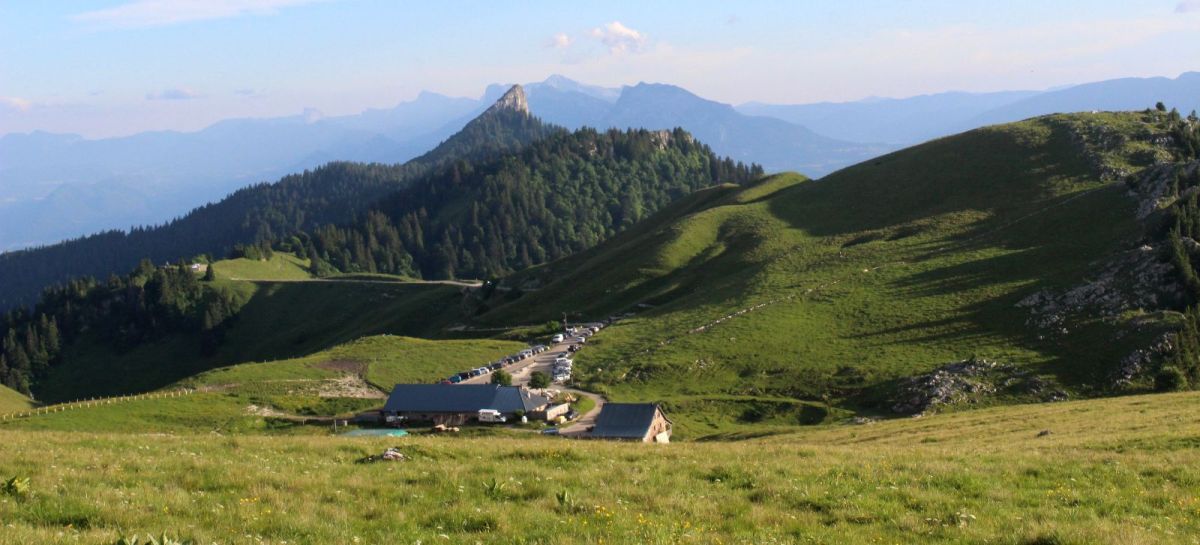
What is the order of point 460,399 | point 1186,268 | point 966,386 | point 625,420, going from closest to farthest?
point 625,420
point 966,386
point 460,399
point 1186,268

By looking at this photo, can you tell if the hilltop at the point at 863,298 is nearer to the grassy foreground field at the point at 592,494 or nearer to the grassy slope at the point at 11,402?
the grassy foreground field at the point at 592,494

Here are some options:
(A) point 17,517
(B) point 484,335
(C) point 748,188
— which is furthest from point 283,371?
(C) point 748,188

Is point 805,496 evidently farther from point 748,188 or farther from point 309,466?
point 748,188

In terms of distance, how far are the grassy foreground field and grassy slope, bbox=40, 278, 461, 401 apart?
12184 centimetres

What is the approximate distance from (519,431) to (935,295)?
1793 inches

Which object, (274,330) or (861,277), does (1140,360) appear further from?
(274,330)

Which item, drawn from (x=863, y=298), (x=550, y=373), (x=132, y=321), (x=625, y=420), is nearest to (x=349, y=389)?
(x=550, y=373)

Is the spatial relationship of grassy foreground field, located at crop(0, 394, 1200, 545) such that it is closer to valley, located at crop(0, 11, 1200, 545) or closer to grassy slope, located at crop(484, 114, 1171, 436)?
valley, located at crop(0, 11, 1200, 545)

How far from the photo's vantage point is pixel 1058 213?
103m

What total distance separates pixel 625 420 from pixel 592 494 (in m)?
40.0

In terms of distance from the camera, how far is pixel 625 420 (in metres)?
57.3

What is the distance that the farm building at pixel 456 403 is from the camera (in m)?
66.7

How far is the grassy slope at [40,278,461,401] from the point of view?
156125 millimetres

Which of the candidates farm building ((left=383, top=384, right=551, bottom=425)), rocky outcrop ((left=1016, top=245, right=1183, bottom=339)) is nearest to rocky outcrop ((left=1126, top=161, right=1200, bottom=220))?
rocky outcrop ((left=1016, top=245, right=1183, bottom=339))
